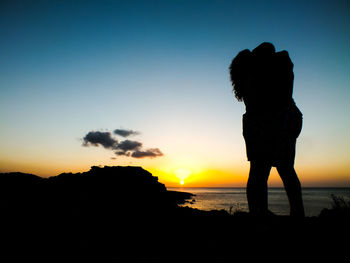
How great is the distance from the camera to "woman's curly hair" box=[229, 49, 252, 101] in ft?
8.57

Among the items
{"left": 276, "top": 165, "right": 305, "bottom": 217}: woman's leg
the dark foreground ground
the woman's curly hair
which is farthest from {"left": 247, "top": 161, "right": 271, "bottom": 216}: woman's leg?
the woman's curly hair

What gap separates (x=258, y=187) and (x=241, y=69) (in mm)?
1771

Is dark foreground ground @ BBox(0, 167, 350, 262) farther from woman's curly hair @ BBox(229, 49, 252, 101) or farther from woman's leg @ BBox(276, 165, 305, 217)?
woman's curly hair @ BBox(229, 49, 252, 101)

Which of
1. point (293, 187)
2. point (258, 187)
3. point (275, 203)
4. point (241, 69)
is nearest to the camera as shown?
point (258, 187)

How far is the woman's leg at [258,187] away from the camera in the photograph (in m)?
2.36

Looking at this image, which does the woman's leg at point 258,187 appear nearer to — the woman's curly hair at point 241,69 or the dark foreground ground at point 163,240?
the dark foreground ground at point 163,240

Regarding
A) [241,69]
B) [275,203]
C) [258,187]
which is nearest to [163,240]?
[258,187]

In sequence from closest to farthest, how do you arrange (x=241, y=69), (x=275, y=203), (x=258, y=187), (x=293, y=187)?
(x=258, y=187), (x=293, y=187), (x=241, y=69), (x=275, y=203)

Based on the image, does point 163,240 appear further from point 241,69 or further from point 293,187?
point 241,69

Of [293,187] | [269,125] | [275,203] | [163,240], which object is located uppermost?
[269,125]

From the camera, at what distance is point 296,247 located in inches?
77.7

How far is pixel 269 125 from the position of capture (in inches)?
94.7

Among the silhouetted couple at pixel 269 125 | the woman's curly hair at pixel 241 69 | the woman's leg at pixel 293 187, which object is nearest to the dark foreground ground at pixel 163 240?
the woman's leg at pixel 293 187

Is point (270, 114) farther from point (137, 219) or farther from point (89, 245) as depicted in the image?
point (137, 219)
